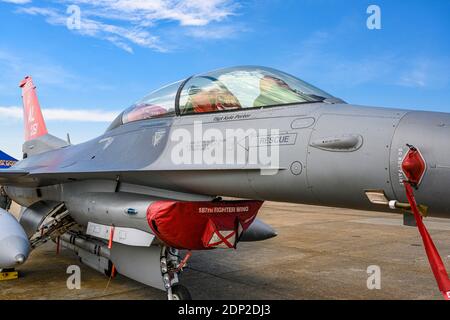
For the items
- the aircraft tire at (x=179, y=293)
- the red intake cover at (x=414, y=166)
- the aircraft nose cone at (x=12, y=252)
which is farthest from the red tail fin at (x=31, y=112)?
the red intake cover at (x=414, y=166)

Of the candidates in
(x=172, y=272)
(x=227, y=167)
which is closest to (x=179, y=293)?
(x=172, y=272)

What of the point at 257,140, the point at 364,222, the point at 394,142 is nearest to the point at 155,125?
the point at 257,140

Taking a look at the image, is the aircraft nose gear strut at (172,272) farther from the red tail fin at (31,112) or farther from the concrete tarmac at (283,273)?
the red tail fin at (31,112)

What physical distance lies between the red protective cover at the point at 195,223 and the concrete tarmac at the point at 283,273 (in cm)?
128

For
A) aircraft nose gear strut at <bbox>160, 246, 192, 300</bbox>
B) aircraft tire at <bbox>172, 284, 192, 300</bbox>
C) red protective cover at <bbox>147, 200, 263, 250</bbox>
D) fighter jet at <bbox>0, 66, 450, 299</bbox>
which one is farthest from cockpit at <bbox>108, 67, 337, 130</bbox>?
aircraft tire at <bbox>172, 284, 192, 300</bbox>

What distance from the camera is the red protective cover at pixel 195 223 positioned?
13.4 ft

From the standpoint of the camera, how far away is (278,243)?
935 centimetres

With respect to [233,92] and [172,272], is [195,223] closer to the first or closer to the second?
[172,272]

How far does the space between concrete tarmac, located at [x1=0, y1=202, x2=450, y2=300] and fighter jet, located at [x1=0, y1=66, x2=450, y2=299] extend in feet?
2.27

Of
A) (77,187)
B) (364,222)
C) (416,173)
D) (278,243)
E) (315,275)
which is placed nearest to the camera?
(416,173)

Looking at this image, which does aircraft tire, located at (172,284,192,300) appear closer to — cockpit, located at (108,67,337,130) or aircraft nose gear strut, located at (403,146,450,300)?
cockpit, located at (108,67,337,130)

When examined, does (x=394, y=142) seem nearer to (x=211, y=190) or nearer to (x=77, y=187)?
(x=211, y=190)

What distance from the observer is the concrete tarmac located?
5371 mm
